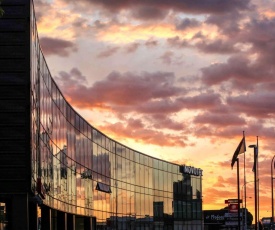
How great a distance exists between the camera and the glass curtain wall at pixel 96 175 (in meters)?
54.5

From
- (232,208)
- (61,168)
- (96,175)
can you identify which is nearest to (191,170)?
(96,175)

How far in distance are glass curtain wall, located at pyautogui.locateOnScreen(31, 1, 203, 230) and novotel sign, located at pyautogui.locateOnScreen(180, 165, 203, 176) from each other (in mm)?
651

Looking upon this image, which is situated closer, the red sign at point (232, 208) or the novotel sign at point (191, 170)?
the novotel sign at point (191, 170)

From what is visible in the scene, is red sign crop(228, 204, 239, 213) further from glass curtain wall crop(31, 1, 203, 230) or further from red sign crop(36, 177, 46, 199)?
red sign crop(36, 177, 46, 199)

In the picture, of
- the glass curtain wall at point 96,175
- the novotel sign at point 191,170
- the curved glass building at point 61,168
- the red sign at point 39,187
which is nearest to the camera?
the curved glass building at point 61,168

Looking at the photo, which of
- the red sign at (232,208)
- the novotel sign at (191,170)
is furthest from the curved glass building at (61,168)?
the red sign at (232,208)

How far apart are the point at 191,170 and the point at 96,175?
110 feet

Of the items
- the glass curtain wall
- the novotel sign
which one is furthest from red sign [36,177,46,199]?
the novotel sign

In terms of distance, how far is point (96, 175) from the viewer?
7638 centimetres

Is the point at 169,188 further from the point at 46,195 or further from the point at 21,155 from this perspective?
the point at 21,155

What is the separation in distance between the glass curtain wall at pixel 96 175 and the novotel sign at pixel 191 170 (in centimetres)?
65

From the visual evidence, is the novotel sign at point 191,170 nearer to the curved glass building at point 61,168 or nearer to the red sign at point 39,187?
the curved glass building at point 61,168

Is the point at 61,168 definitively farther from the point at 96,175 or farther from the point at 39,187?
the point at 96,175

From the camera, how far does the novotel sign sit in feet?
346
